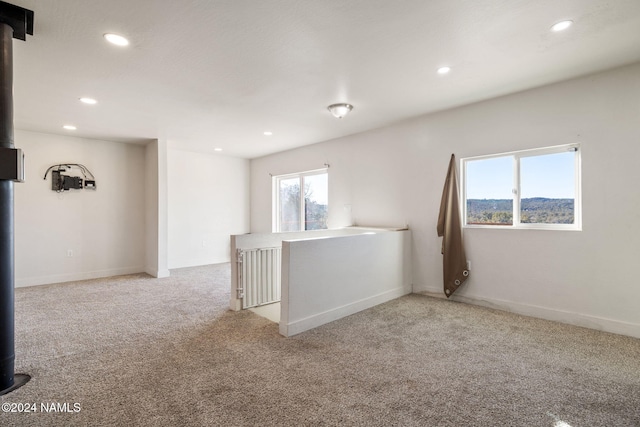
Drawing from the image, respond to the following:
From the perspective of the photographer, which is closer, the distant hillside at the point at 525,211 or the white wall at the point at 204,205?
the distant hillside at the point at 525,211

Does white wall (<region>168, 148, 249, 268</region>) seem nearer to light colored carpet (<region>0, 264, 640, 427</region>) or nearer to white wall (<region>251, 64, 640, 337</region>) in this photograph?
light colored carpet (<region>0, 264, 640, 427</region>)

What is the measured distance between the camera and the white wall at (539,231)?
9.46 feet

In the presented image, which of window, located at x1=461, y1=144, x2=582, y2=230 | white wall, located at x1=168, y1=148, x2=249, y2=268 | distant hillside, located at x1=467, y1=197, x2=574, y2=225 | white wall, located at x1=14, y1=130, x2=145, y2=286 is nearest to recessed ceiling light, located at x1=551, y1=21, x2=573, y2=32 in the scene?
window, located at x1=461, y1=144, x2=582, y2=230

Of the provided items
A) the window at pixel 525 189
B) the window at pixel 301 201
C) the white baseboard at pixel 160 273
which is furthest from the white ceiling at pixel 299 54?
the white baseboard at pixel 160 273

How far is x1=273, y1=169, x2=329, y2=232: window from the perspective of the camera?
19.9 feet

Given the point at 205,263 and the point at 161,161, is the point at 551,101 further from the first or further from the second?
the point at 205,263

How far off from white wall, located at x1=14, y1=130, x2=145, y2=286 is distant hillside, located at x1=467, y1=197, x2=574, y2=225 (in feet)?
19.2

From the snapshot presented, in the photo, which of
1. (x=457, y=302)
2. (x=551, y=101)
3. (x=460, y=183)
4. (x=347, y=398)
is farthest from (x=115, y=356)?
(x=551, y=101)

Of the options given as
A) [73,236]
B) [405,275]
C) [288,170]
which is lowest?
[405,275]

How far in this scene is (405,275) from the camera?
14.3 ft

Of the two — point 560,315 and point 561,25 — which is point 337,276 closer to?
point 560,315

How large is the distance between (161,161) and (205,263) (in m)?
2.40

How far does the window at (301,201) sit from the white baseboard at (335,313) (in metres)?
2.28

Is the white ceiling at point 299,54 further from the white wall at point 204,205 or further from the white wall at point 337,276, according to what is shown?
the white wall at point 204,205
